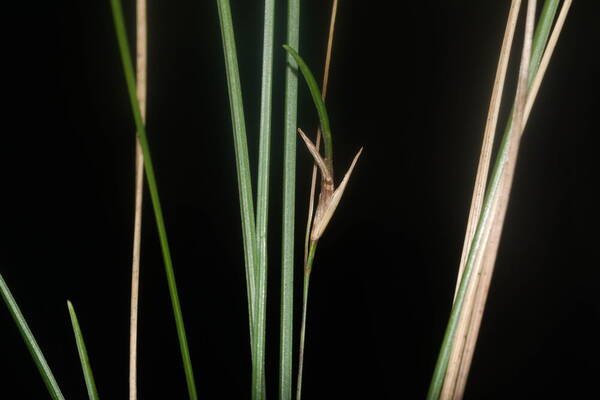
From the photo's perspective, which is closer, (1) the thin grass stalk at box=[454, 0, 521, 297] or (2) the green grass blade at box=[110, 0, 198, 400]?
(2) the green grass blade at box=[110, 0, 198, 400]

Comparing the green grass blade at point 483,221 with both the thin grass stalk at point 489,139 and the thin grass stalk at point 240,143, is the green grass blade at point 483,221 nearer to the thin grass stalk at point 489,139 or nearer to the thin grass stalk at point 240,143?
the thin grass stalk at point 489,139

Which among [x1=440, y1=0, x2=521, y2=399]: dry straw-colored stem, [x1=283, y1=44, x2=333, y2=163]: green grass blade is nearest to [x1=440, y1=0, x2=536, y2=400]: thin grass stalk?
[x1=440, y1=0, x2=521, y2=399]: dry straw-colored stem

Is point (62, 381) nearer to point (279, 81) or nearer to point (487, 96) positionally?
point (279, 81)

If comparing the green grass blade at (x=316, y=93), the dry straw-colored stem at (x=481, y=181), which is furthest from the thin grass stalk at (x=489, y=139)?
the green grass blade at (x=316, y=93)

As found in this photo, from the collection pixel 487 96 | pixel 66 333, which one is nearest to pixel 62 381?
pixel 66 333

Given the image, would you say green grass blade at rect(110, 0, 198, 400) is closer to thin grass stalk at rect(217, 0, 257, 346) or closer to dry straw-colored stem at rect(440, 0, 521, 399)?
thin grass stalk at rect(217, 0, 257, 346)

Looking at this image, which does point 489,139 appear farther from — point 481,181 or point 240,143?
point 240,143
